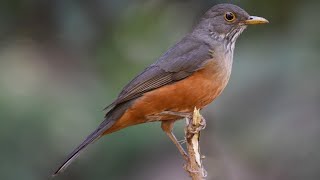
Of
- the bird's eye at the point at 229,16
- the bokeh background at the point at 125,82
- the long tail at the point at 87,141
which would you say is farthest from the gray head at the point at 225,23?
the long tail at the point at 87,141

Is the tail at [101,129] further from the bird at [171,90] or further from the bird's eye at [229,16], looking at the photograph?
the bird's eye at [229,16]

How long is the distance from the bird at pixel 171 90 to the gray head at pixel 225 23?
191 mm

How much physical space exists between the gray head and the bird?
0.63 feet

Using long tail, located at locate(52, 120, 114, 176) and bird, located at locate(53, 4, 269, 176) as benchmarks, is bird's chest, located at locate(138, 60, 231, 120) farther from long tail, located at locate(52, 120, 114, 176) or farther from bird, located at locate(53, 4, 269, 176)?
long tail, located at locate(52, 120, 114, 176)

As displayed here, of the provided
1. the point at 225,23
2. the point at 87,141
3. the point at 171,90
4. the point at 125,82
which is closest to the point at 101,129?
the point at 87,141

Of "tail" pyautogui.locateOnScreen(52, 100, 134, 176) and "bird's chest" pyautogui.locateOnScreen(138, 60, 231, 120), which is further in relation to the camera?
"bird's chest" pyautogui.locateOnScreen(138, 60, 231, 120)

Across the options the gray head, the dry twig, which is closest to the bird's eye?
the gray head

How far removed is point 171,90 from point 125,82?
0.85 m

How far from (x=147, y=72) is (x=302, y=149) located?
5.03 ft

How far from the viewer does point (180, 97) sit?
21.1 ft

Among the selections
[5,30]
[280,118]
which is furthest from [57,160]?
[280,118]

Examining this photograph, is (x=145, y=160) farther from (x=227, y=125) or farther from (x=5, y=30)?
(x=5, y=30)

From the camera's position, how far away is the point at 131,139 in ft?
22.9

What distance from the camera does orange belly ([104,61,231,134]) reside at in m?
6.43
